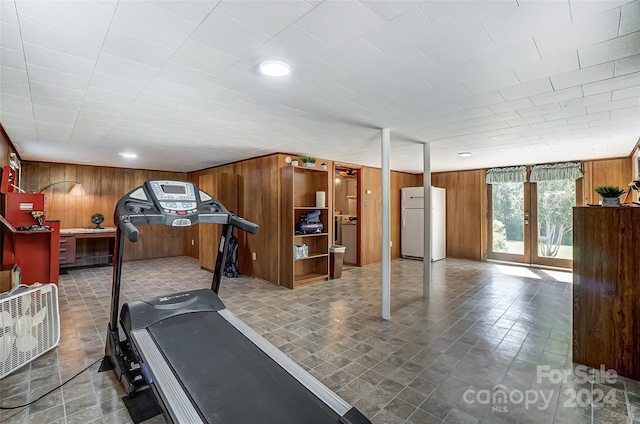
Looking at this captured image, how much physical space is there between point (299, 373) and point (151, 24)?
83.2 inches

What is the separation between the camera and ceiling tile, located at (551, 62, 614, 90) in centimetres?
201

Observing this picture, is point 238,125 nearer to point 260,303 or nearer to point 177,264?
point 260,303

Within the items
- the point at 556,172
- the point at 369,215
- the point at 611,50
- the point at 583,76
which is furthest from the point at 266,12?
the point at 556,172

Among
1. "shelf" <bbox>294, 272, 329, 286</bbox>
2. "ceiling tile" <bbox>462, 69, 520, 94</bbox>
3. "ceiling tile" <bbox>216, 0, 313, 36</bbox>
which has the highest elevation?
"ceiling tile" <bbox>462, 69, 520, 94</bbox>

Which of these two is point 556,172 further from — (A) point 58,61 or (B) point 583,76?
A: (A) point 58,61

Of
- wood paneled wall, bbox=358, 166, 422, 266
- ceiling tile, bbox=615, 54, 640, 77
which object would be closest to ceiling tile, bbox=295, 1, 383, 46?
ceiling tile, bbox=615, 54, 640, 77

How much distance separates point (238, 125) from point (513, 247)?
21.6 feet

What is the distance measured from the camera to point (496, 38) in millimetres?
1637

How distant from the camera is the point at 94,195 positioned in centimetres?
659

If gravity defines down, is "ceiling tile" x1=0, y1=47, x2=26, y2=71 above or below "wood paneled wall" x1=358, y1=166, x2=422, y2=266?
above

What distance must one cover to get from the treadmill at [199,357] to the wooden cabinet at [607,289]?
230 centimetres

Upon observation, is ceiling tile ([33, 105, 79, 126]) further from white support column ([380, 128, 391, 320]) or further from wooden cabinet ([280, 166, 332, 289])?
white support column ([380, 128, 391, 320])

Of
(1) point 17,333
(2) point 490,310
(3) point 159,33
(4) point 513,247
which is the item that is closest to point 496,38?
(3) point 159,33

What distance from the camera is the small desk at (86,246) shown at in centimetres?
560
